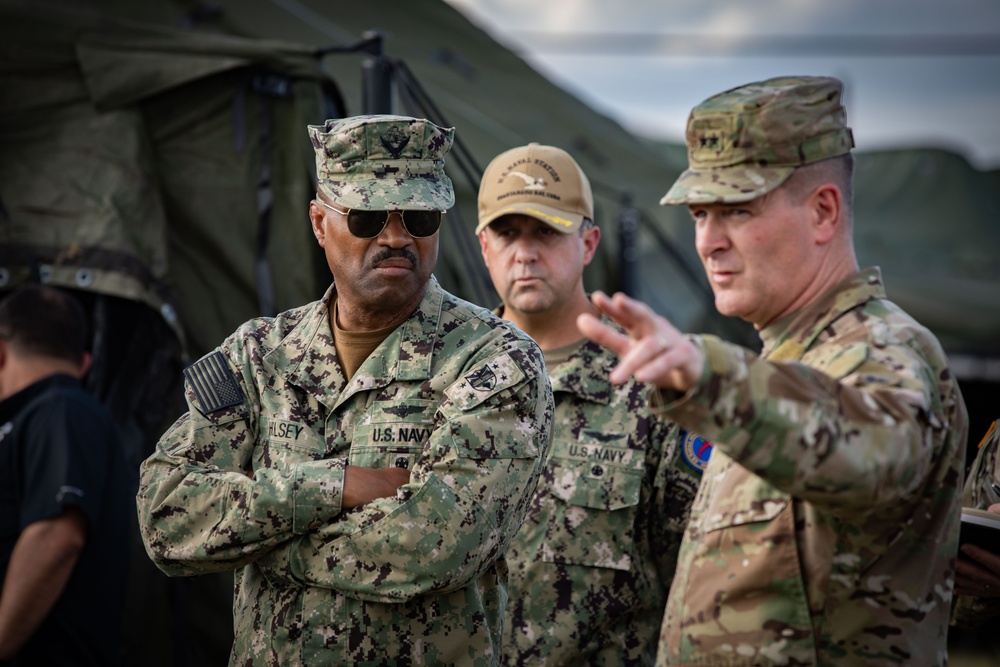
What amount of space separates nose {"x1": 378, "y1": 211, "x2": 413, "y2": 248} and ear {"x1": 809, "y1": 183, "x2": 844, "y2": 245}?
1009 millimetres

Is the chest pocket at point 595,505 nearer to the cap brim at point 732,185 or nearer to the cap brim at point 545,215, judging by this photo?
the cap brim at point 545,215

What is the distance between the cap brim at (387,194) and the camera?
2.60m

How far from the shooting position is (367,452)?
2518mm

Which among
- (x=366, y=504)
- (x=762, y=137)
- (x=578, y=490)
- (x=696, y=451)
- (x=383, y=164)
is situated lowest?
(x=578, y=490)

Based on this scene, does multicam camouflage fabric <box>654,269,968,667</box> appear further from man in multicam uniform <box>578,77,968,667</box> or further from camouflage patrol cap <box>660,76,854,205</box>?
camouflage patrol cap <box>660,76,854,205</box>

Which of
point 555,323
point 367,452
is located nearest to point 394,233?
point 367,452

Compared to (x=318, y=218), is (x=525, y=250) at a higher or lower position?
lower

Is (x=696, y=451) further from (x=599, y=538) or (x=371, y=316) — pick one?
(x=371, y=316)

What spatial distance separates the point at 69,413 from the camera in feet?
12.7

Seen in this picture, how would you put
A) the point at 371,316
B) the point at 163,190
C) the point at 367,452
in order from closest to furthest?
the point at 367,452 < the point at 371,316 < the point at 163,190

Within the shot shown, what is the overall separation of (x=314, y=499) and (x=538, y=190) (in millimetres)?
1415

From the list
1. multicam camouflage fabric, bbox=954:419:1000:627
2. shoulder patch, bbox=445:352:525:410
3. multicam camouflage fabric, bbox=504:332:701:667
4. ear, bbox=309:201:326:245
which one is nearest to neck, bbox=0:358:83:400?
ear, bbox=309:201:326:245

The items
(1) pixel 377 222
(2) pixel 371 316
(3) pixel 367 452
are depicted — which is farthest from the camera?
(2) pixel 371 316

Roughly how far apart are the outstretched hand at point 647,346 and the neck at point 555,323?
1.71 m
